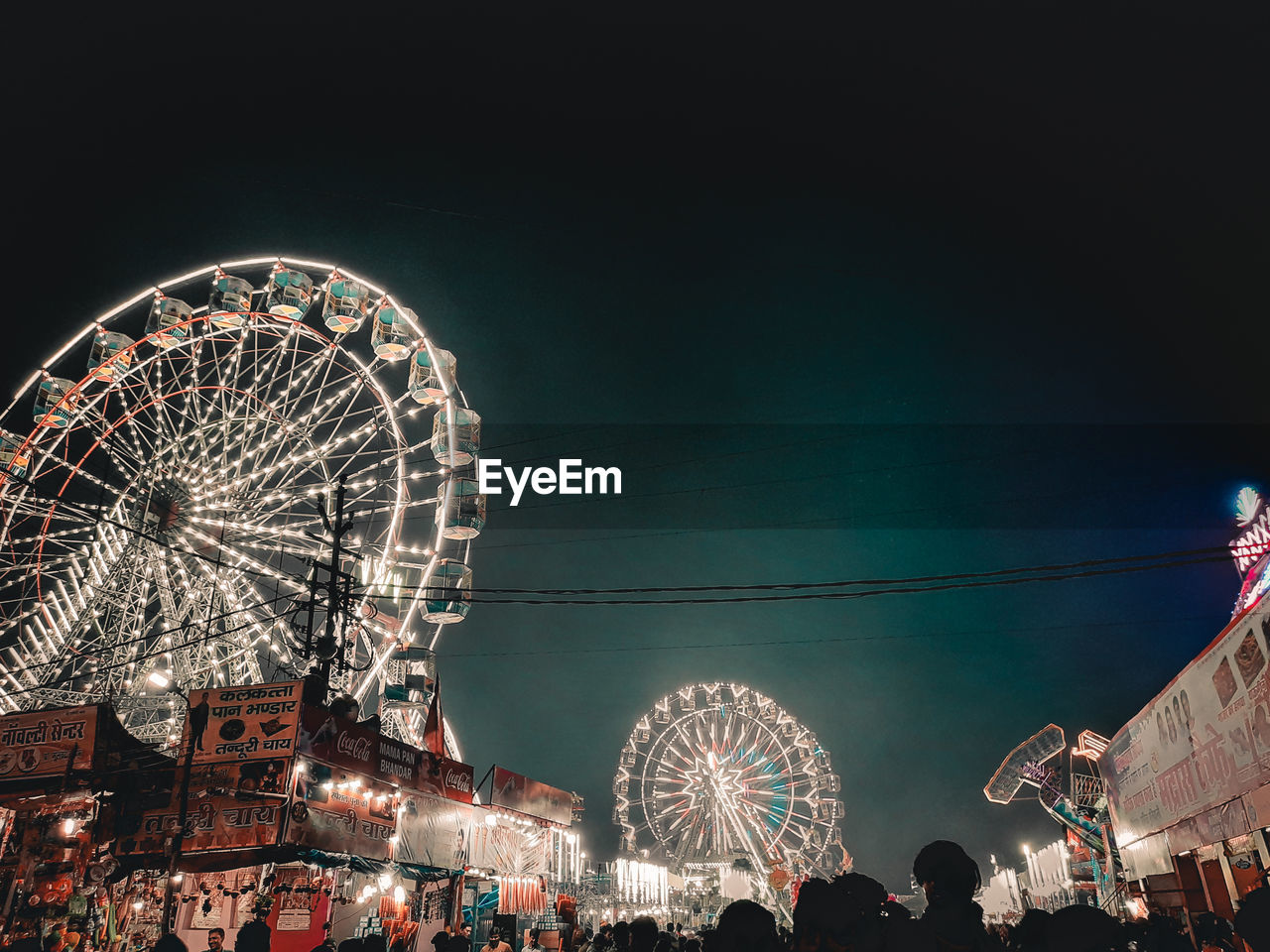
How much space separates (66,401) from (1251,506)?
28.4 metres

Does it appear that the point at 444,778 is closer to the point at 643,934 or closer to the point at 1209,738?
the point at 643,934

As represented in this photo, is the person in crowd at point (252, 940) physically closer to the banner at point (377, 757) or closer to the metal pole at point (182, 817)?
the metal pole at point (182, 817)

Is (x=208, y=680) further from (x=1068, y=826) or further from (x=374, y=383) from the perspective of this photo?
(x=1068, y=826)

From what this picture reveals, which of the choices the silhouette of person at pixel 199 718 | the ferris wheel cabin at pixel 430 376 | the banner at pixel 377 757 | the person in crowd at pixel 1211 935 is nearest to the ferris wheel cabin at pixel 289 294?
the ferris wheel cabin at pixel 430 376

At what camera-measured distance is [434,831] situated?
14.8 m

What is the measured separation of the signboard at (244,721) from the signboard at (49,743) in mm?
1481

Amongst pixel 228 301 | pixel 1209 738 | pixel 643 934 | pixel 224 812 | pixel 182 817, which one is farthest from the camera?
pixel 228 301

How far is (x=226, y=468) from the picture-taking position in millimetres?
19734

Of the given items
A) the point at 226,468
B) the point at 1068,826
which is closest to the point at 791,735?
the point at 1068,826

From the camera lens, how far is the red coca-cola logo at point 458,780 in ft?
51.7

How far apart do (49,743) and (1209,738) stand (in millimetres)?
16196

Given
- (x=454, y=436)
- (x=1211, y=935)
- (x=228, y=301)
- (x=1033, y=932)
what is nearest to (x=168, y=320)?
(x=228, y=301)

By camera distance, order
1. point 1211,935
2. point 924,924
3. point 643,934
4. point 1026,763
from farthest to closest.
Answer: point 1026,763, point 1211,935, point 643,934, point 924,924

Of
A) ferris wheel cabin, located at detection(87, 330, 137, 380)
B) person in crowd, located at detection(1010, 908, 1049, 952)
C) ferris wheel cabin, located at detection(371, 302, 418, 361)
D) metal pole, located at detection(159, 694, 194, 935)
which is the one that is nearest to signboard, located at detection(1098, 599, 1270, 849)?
person in crowd, located at detection(1010, 908, 1049, 952)
